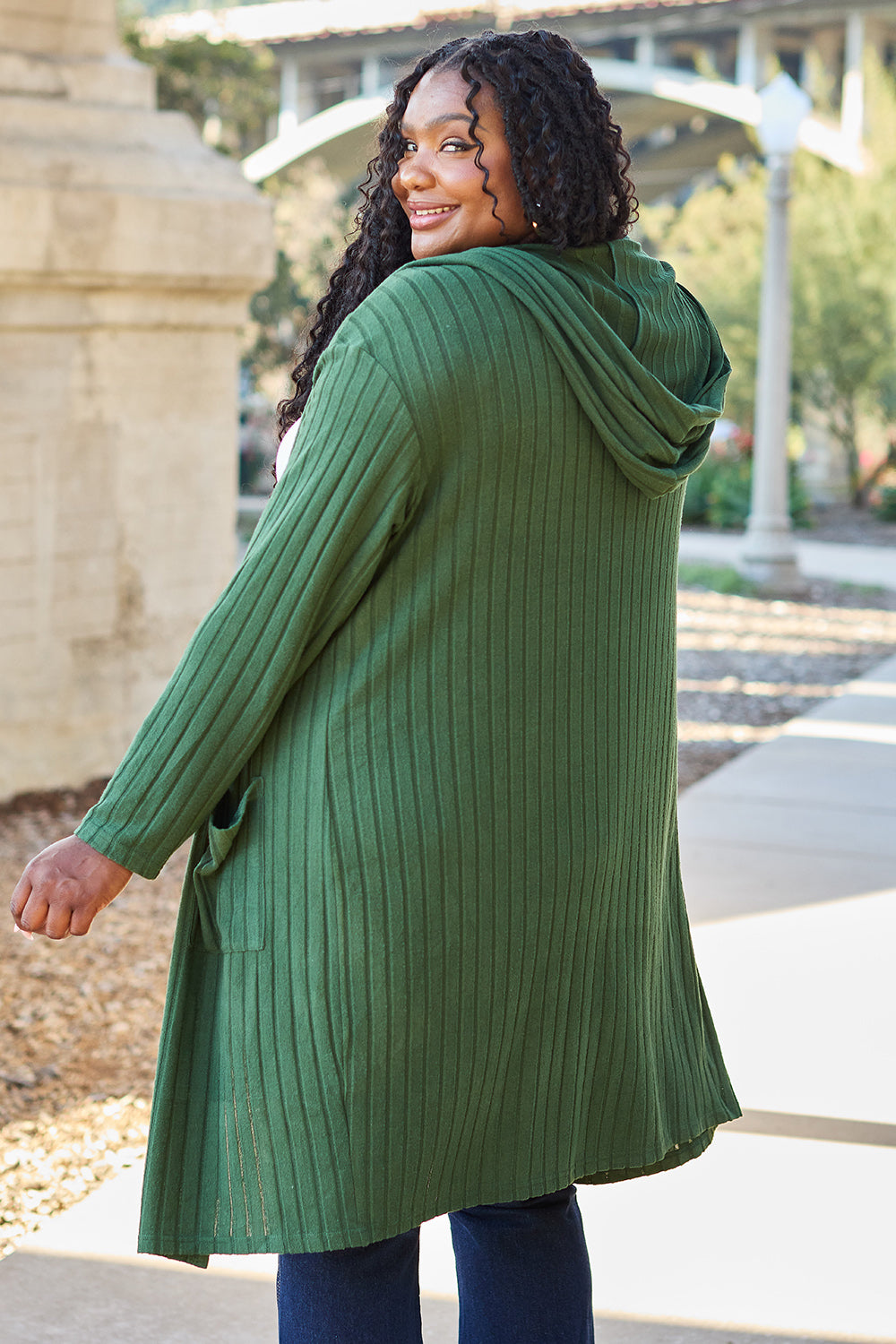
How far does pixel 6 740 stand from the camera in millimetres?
5340

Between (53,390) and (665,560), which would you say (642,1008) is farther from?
(53,390)

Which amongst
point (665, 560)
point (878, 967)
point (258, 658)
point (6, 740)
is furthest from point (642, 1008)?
point (6, 740)

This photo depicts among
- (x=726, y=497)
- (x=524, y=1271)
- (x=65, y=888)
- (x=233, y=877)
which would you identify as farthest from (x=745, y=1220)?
(x=726, y=497)

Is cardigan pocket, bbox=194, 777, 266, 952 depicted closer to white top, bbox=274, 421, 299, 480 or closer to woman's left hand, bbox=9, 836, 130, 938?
woman's left hand, bbox=9, 836, 130, 938

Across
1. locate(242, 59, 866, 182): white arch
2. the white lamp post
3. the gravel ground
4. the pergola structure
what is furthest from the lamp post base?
locate(242, 59, 866, 182): white arch

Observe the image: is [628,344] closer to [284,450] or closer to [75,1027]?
[284,450]

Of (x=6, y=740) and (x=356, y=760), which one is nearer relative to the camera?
(x=356, y=760)

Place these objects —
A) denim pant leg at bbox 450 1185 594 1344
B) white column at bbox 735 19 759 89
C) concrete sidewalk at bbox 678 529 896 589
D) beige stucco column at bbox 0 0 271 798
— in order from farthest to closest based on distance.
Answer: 1. white column at bbox 735 19 759 89
2. concrete sidewalk at bbox 678 529 896 589
3. beige stucco column at bbox 0 0 271 798
4. denim pant leg at bbox 450 1185 594 1344

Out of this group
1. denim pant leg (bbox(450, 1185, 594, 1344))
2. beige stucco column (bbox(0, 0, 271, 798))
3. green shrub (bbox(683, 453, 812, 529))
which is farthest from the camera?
green shrub (bbox(683, 453, 812, 529))

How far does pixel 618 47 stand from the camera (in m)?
35.4

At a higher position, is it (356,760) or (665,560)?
(665,560)

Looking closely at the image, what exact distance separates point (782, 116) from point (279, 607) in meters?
10.7

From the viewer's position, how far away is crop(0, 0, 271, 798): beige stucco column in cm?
517

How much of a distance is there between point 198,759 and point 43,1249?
1448 mm
